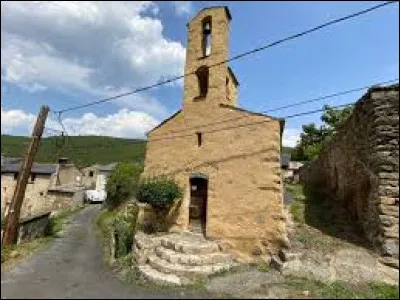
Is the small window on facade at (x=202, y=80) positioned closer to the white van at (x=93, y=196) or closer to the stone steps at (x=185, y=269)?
the stone steps at (x=185, y=269)

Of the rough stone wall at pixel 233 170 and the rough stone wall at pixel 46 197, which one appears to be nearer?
the rough stone wall at pixel 233 170

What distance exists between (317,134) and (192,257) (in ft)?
95.9

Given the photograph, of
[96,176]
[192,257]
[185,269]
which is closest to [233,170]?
[192,257]

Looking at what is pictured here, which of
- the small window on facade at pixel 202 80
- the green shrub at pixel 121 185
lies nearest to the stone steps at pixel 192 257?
the small window on facade at pixel 202 80

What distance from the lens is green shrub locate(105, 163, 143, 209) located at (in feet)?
98.8

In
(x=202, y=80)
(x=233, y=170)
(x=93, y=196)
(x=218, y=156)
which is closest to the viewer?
(x=233, y=170)

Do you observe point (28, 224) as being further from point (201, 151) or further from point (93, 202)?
point (93, 202)

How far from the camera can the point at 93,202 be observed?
133 ft

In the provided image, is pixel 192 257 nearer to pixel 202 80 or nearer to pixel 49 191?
pixel 202 80

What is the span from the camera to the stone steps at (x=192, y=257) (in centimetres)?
1120

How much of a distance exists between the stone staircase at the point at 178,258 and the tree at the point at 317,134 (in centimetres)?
2431

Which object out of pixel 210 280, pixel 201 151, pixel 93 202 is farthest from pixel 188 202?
pixel 93 202

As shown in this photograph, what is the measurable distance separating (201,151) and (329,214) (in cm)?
557

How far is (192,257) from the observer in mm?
11305
